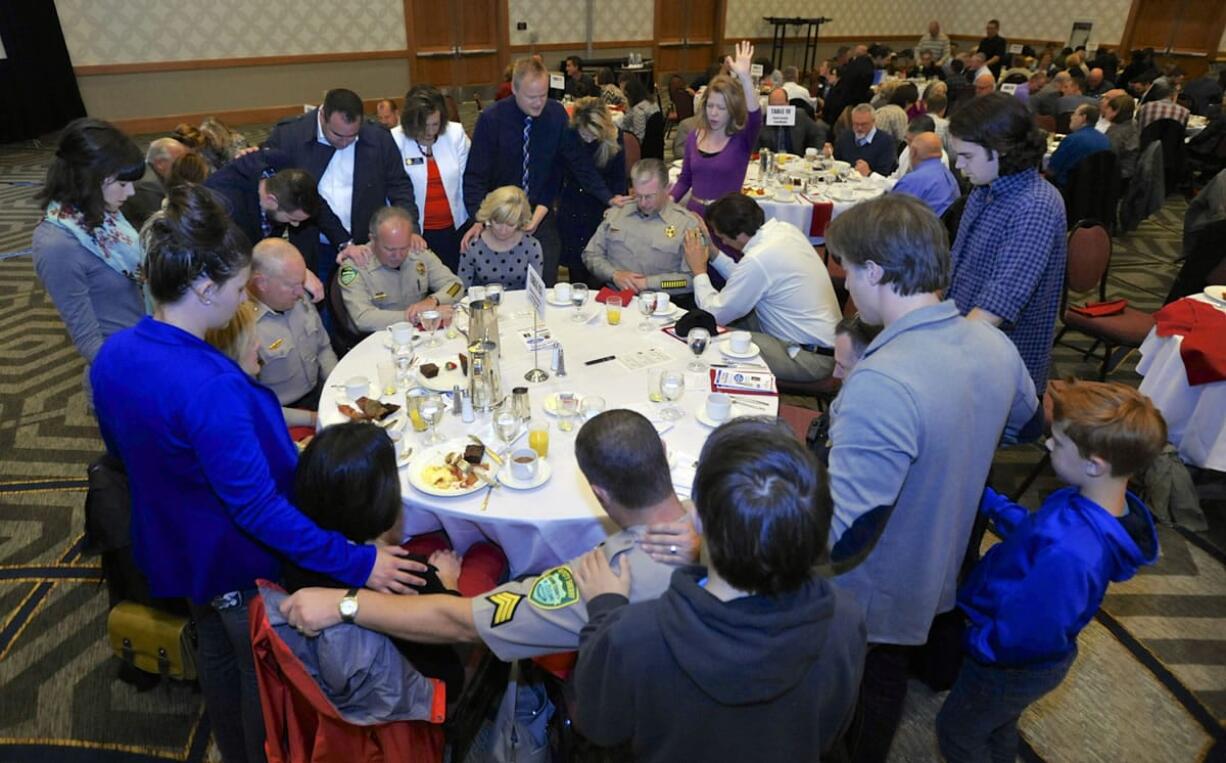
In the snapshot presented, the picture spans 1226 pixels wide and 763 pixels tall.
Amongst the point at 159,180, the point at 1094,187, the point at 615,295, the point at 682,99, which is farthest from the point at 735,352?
the point at 682,99

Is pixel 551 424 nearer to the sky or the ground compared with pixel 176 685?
nearer to the sky

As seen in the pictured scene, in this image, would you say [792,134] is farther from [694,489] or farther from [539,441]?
[694,489]

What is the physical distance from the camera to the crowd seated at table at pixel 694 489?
49.3 inches

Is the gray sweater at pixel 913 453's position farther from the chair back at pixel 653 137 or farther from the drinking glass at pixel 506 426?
the chair back at pixel 653 137

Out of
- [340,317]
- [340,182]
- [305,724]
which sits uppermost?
[340,182]

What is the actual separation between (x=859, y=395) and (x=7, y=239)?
9.22m

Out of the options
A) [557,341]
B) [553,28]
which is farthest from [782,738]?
[553,28]

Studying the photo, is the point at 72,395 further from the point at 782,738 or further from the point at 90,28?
the point at 90,28

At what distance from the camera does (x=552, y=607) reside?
62.9 inches

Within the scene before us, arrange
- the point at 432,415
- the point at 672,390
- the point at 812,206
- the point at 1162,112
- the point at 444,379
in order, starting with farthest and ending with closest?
the point at 1162,112, the point at 812,206, the point at 444,379, the point at 672,390, the point at 432,415

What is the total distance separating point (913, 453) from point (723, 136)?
414 cm

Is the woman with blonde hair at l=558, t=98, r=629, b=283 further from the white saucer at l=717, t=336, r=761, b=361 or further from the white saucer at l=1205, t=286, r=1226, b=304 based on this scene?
the white saucer at l=1205, t=286, r=1226, b=304

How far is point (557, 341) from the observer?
3.43 metres

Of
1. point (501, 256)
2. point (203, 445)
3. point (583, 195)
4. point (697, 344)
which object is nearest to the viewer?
point (203, 445)
